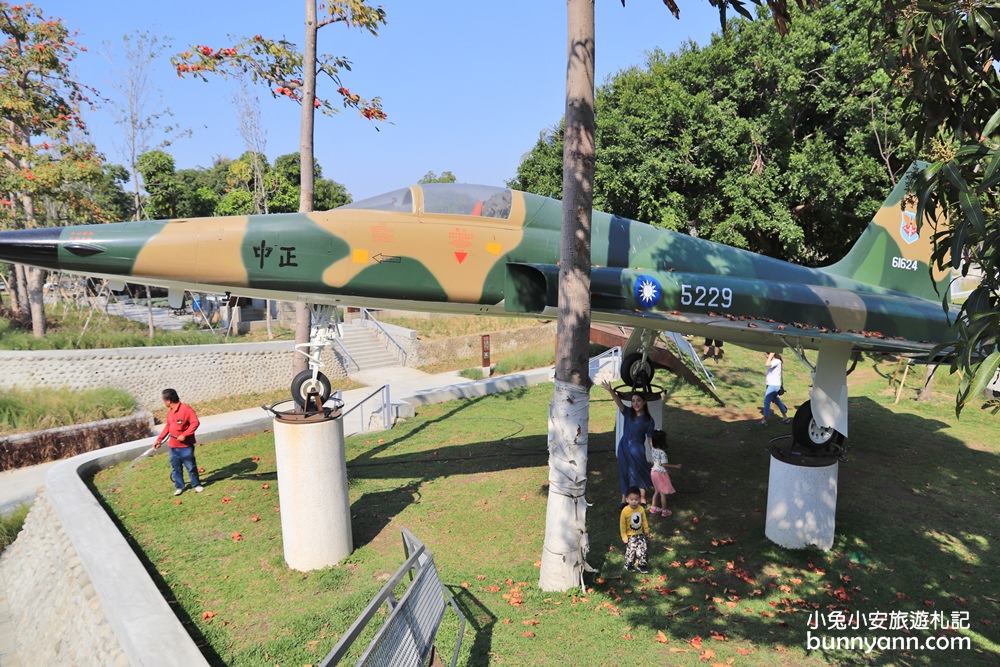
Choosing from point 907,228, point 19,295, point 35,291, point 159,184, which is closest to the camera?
point 907,228

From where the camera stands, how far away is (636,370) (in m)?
10.8

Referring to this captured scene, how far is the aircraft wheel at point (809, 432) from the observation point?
7.91 m

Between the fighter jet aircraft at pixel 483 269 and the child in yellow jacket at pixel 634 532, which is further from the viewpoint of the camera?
the child in yellow jacket at pixel 634 532

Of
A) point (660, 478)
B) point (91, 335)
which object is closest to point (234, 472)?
point (660, 478)

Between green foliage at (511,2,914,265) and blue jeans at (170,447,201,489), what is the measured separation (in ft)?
57.2

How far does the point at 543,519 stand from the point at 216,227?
5.52 m

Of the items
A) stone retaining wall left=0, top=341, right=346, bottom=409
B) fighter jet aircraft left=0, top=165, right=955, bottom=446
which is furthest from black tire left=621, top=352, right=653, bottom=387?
stone retaining wall left=0, top=341, right=346, bottom=409

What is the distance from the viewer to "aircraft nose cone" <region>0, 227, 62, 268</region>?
5645 mm

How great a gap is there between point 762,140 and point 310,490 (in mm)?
19990

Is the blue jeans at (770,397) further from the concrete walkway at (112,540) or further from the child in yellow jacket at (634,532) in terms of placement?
the child in yellow jacket at (634,532)

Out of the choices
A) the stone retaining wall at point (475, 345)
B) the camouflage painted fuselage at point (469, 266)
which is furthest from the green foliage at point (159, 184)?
the camouflage painted fuselage at point (469, 266)

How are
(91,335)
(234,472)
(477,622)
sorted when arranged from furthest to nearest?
(91,335)
(234,472)
(477,622)

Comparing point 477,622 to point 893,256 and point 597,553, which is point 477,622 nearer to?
point 597,553

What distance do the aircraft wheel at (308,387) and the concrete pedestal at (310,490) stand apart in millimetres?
466
